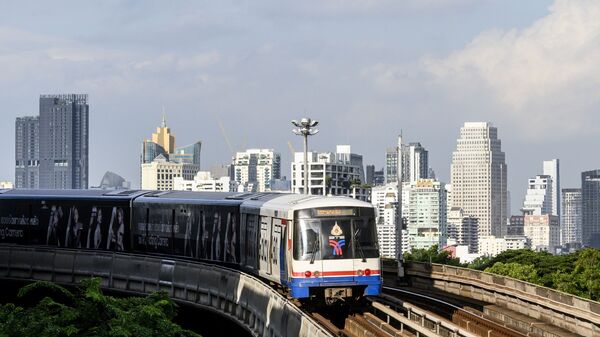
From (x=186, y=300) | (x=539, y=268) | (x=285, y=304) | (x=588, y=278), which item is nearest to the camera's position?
(x=285, y=304)

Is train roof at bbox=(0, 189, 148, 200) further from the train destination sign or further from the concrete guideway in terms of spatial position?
the train destination sign

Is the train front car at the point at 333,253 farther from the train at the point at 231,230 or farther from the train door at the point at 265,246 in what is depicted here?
the train door at the point at 265,246

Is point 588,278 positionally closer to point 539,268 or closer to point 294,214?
point 539,268

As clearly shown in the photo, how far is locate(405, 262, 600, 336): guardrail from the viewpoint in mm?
36375

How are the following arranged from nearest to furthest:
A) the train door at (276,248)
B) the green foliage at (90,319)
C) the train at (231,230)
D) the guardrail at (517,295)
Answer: the green foliage at (90,319), the guardrail at (517,295), the train at (231,230), the train door at (276,248)

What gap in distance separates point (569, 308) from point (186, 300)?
15.2 m

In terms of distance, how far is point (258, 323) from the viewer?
37281mm

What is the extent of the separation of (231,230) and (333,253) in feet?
38.0

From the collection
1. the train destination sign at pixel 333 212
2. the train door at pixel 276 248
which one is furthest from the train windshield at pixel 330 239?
the train door at pixel 276 248

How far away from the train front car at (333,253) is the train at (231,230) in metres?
0.03

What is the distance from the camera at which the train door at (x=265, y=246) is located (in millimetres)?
41688

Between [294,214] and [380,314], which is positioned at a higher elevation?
[294,214]

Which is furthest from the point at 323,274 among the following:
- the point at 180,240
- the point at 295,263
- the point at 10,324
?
the point at 180,240

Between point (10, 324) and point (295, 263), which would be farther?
point (295, 263)
